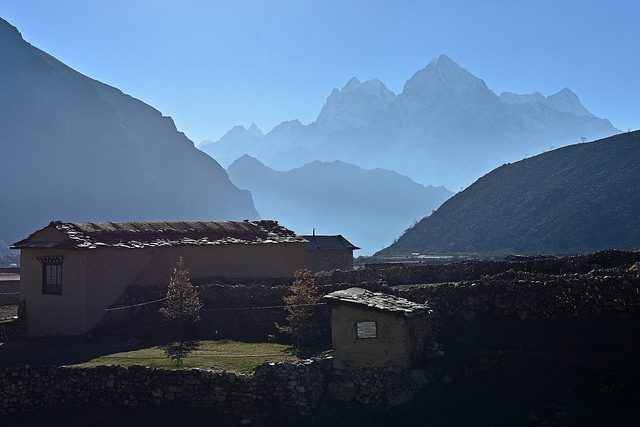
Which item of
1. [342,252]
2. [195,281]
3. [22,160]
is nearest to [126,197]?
[22,160]

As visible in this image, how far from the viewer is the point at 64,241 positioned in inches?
875

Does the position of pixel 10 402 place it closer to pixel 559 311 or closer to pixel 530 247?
pixel 559 311

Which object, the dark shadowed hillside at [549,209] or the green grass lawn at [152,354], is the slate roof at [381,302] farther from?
the dark shadowed hillside at [549,209]

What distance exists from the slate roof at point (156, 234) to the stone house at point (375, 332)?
37.3 feet

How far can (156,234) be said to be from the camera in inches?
1003

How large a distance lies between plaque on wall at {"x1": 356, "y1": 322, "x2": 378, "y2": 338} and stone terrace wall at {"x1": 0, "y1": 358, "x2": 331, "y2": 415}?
1.37 m

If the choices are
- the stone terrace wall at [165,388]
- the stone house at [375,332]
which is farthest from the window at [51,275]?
the stone house at [375,332]

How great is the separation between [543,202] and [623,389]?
2740 inches

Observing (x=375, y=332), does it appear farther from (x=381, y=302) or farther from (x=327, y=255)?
(x=327, y=255)

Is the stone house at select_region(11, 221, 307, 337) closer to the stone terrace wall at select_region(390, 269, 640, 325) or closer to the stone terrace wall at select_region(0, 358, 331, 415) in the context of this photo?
the stone terrace wall at select_region(0, 358, 331, 415)

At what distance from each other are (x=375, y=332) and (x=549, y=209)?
67445mm

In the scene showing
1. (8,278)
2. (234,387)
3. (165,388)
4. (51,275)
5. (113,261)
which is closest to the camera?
(234,387)

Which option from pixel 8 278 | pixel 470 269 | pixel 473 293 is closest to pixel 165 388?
pixel 473 293

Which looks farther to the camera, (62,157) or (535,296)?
(62,157)
